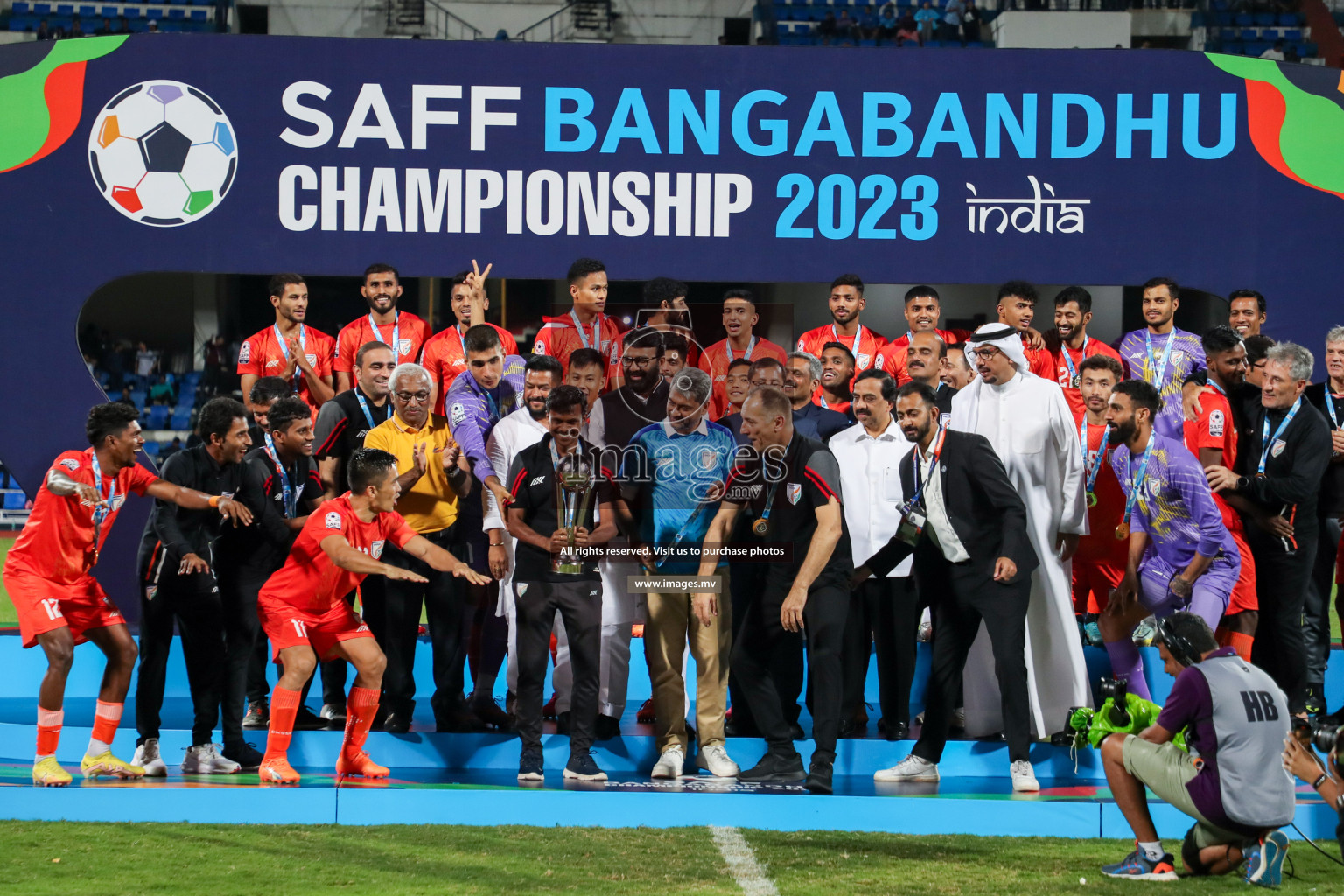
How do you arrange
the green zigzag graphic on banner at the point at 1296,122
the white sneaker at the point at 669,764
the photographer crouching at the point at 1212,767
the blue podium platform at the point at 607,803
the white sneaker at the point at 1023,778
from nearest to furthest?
the photographer crouching at the point at 1212,767
the blue podium platform at the point at 607,803
the white sneaker at the point at 1023,778
the white sneaker at the point at 669,764
the green zigzag graphic on banner at the point at 1296,122

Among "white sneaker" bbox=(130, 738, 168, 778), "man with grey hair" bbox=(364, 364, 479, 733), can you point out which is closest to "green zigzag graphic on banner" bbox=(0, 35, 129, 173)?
"man with grey hair" bbox=(364, 364, 479, 733)

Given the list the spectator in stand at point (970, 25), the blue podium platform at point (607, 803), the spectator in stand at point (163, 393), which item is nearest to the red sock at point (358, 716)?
the blue podium platform at point (607, 803)

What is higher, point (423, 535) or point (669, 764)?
point (423, 535)

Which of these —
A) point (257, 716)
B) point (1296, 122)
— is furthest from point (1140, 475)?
point (257, 716)

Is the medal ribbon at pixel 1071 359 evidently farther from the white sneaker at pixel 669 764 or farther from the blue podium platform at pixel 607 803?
the white sneaker at pixel 669 764

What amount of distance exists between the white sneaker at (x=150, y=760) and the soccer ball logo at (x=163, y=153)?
3419mm

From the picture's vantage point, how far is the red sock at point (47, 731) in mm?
5887

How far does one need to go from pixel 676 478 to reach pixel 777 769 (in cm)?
139

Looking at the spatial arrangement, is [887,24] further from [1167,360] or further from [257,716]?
[257,716]

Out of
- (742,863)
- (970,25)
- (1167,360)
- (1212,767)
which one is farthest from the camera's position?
(970,25)

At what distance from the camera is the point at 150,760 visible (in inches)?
238

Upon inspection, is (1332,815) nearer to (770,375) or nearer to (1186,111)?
(770,375)

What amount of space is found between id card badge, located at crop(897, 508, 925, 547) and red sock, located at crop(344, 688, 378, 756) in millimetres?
2417

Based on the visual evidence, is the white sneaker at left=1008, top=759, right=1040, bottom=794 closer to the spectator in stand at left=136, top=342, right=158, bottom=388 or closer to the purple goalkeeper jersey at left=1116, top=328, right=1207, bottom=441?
the purple goalkeeper jersey at left=1116, top=328, right=1207, bottom=441
